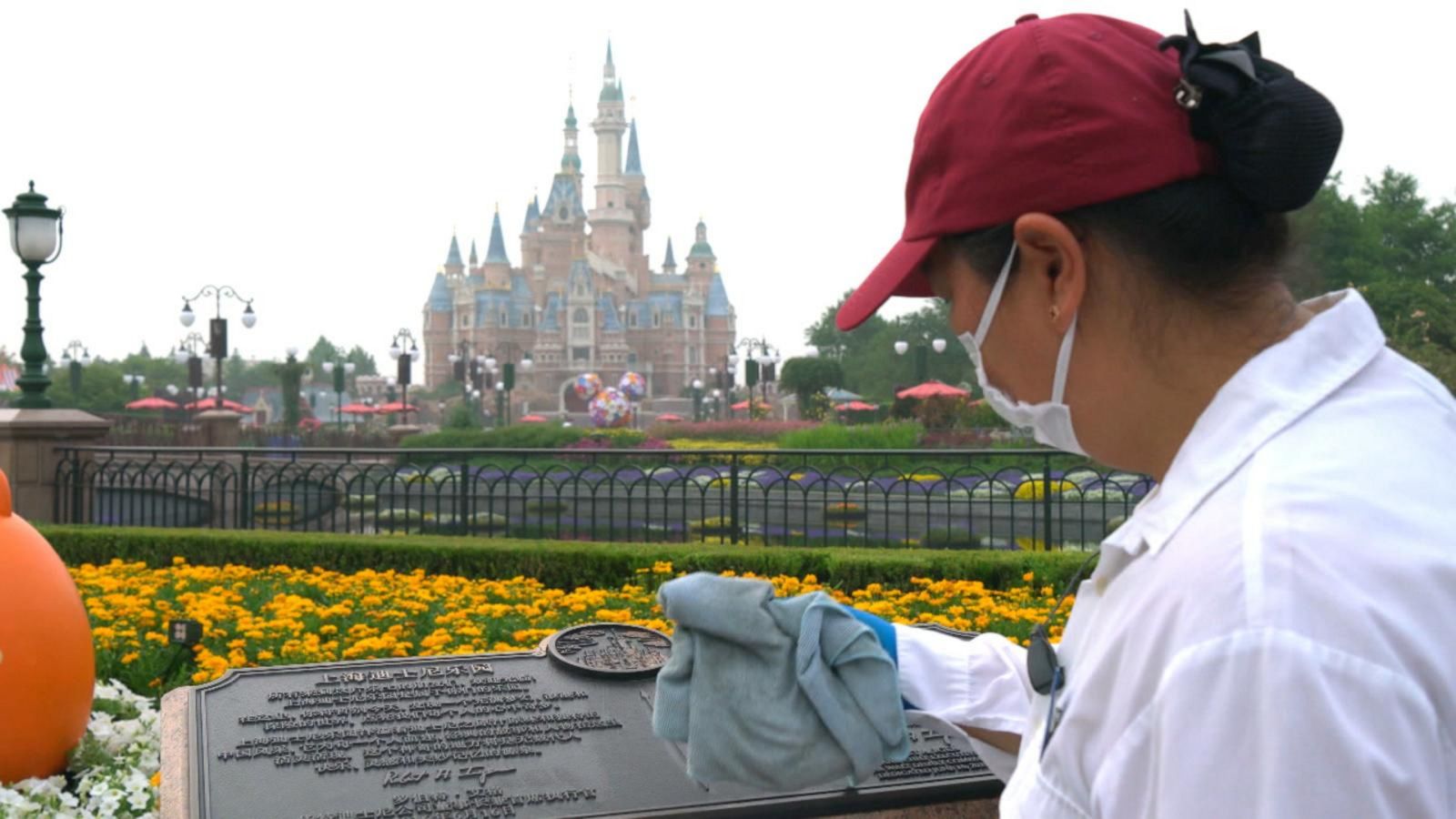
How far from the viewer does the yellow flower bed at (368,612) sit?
5047mm

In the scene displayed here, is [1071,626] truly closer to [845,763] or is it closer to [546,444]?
[845,763]

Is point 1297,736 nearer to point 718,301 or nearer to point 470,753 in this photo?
point 470,753

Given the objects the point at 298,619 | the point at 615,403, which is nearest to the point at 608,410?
the point at 615,403

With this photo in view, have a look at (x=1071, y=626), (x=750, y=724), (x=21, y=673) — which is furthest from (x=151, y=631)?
(x=1071, y=626)

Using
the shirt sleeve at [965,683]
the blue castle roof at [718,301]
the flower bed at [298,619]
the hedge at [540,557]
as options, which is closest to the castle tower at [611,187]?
the blue castle roof at [718,301]

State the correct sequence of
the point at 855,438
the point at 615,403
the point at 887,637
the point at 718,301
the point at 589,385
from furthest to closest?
the point at 718,301 < the point at 589,385 < the point at 615,403 < the point at 855,438 < the point at 887,637

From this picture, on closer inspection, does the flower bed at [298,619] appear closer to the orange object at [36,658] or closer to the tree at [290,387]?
the orange object at [36,658]

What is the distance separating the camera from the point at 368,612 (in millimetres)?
5852

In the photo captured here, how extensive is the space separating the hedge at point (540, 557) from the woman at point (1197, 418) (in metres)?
5.94

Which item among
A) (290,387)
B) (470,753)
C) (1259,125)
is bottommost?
(470,753)

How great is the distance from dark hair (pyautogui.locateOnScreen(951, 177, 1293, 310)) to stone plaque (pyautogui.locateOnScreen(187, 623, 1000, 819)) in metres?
1.54

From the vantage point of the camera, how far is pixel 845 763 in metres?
1.67

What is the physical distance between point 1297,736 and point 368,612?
5508 millimetres

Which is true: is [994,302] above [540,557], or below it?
above
